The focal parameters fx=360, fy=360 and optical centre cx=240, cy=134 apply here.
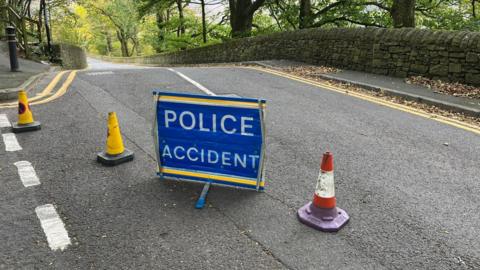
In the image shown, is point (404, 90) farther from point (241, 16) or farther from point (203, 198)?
point (241, 16)

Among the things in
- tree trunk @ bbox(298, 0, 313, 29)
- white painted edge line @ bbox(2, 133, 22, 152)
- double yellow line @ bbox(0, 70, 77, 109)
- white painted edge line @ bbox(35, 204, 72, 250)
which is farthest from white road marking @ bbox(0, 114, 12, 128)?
tree trunk @ bbox(298, 0, 313, 29)

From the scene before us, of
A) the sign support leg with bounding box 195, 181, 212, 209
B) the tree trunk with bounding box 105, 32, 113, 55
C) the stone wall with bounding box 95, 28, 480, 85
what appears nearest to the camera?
the sign support leg with bounding box 195, 181, 212, 209

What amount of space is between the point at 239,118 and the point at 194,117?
0.48 m

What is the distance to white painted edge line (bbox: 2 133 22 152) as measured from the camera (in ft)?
Answer: 14.6

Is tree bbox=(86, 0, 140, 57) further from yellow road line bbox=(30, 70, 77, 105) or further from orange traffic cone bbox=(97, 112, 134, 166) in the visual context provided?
orange traffic cone bbox=(97, 112, 134, 166)

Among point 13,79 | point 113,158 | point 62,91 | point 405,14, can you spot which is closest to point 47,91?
point 62,91

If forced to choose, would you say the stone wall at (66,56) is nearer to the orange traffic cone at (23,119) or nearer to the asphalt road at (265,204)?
the asphalt road at (265,204)

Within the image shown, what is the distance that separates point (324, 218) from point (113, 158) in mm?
2433

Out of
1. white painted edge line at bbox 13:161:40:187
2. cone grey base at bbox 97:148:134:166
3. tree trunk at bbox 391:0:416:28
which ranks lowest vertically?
white painted edge line at bbox 13:161:40:187

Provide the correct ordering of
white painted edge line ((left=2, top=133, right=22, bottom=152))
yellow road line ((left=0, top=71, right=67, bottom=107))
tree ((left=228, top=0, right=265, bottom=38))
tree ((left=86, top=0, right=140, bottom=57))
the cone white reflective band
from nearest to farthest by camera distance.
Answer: the cone white reflective band
white painted edge line ((left=2, top=133, right=22, bottom=152))
yellow road line ((left=0, top=71, right=67, bottom=107))
tree ((left=228, top=0, right=265, bottom=38))
tree ((left=86, top=0, right=140, bottom=57))

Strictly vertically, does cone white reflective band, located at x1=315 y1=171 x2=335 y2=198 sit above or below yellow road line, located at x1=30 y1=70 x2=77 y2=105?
below

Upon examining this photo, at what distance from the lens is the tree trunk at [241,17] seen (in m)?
20.9

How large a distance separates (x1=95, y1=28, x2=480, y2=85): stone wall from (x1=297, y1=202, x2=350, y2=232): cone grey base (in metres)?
6.85

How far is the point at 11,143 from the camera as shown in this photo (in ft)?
15.2
